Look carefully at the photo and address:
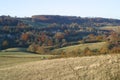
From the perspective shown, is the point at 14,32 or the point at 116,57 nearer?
the point at 116,57

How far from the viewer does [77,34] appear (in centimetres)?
18412

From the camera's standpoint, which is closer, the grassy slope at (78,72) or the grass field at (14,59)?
the grassy slope at (78,72)

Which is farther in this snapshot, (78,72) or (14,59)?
(14,59)

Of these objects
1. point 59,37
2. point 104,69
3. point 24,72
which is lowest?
point 59,37

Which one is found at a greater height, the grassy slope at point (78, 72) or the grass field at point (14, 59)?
the grassy slope at point (78, 72)

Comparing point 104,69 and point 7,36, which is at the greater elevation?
point 104,69

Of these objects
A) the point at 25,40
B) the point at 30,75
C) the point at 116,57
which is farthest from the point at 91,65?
the point at 25,40

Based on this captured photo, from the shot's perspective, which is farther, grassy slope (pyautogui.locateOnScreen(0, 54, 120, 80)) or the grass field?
the grass field

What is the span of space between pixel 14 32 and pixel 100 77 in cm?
15544

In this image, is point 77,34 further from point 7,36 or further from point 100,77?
point 100,77

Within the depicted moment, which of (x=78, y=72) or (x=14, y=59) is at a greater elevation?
(x=78, y=72)

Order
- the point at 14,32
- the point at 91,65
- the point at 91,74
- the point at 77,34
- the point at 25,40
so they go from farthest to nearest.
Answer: the point at 77,34
the point at 14,32
the point at 25,40
the point at 91,65
the point at 91,74

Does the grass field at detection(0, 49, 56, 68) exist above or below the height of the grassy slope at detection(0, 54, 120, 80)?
below

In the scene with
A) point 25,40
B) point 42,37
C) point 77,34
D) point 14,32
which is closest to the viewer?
point 25,40
